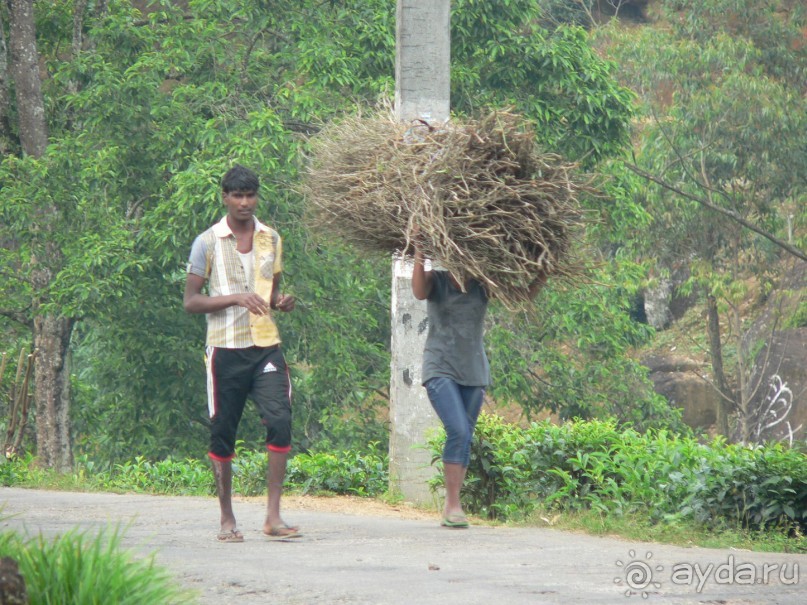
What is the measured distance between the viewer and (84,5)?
15383mm

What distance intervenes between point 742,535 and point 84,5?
1216cm

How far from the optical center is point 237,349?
19.3 ft

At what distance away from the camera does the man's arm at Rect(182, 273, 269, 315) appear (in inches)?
226

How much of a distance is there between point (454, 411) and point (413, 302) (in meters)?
2.29

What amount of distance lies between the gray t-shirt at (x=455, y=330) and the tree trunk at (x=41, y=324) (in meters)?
9.06

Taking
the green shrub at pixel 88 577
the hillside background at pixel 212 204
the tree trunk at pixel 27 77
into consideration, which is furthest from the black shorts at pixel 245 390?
the tree trunk at pixel 27 77

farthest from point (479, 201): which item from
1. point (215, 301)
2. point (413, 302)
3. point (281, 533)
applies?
point (413, 302)

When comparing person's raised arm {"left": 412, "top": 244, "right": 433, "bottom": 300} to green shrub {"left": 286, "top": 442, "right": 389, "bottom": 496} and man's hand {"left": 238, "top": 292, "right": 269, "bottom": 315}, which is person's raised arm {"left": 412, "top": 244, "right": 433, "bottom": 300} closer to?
man's hand {"left": 238, "top": 292, "right": 269, "bottom": 315}

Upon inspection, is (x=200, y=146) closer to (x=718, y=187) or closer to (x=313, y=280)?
(x=313, y=280)

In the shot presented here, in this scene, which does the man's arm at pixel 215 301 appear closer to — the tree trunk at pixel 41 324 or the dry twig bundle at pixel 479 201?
the dry twig bundle at pixel 479 201

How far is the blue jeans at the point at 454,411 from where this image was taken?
636cm

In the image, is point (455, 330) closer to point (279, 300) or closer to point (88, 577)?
point (279, 300)

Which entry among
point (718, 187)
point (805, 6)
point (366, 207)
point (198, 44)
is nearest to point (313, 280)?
point (198, 44)

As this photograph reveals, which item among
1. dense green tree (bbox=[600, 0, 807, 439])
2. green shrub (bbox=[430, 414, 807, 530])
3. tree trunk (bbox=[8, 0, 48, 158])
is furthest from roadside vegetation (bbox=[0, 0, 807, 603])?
dense green tree (bbox=[600, 0, 807, 439])
